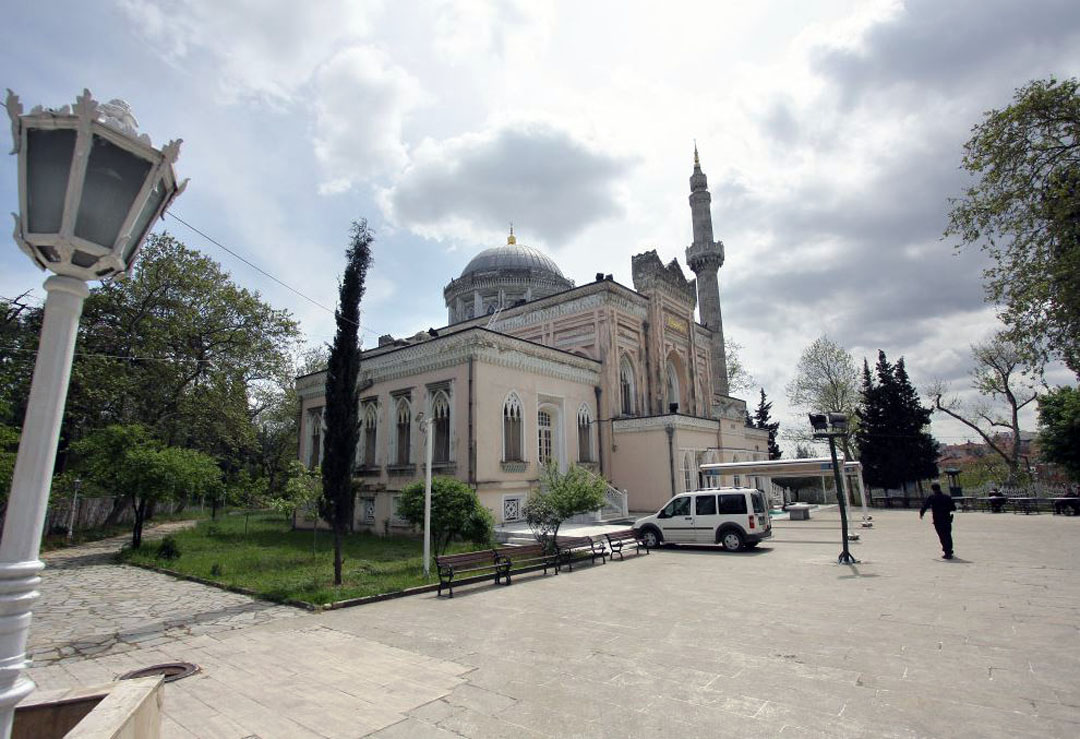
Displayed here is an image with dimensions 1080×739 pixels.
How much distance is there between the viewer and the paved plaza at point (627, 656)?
4762 mm

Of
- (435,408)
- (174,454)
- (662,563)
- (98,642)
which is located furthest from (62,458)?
(662,563)

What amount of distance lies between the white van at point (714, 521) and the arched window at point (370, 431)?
12.2 metres

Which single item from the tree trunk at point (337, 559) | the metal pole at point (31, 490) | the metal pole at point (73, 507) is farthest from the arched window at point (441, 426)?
the metal pole at point (31, 490)

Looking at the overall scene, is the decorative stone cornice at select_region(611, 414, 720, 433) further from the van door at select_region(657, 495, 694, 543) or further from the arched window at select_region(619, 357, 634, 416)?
the van door at select_region(657, 495, 694, 543)

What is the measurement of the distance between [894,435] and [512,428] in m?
33.1

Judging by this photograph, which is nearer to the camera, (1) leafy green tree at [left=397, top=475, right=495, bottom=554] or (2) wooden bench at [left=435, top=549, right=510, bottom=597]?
(2) wooden bench at [left=435, top=549, right=510, bottom=597]

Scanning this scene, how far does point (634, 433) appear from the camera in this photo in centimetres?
2538

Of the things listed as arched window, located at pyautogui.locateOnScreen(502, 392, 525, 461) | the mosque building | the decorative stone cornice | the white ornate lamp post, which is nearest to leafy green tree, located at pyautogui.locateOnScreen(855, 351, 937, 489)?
the mosque building

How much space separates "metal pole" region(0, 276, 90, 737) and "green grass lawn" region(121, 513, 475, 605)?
8.39 meters

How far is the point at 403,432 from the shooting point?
73.6ft

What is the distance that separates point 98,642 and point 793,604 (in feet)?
34.5

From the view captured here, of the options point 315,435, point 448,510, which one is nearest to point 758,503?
point 448,510

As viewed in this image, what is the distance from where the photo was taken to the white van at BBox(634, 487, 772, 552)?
15.4m

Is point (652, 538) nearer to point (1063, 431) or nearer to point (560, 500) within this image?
point (560, 500)
